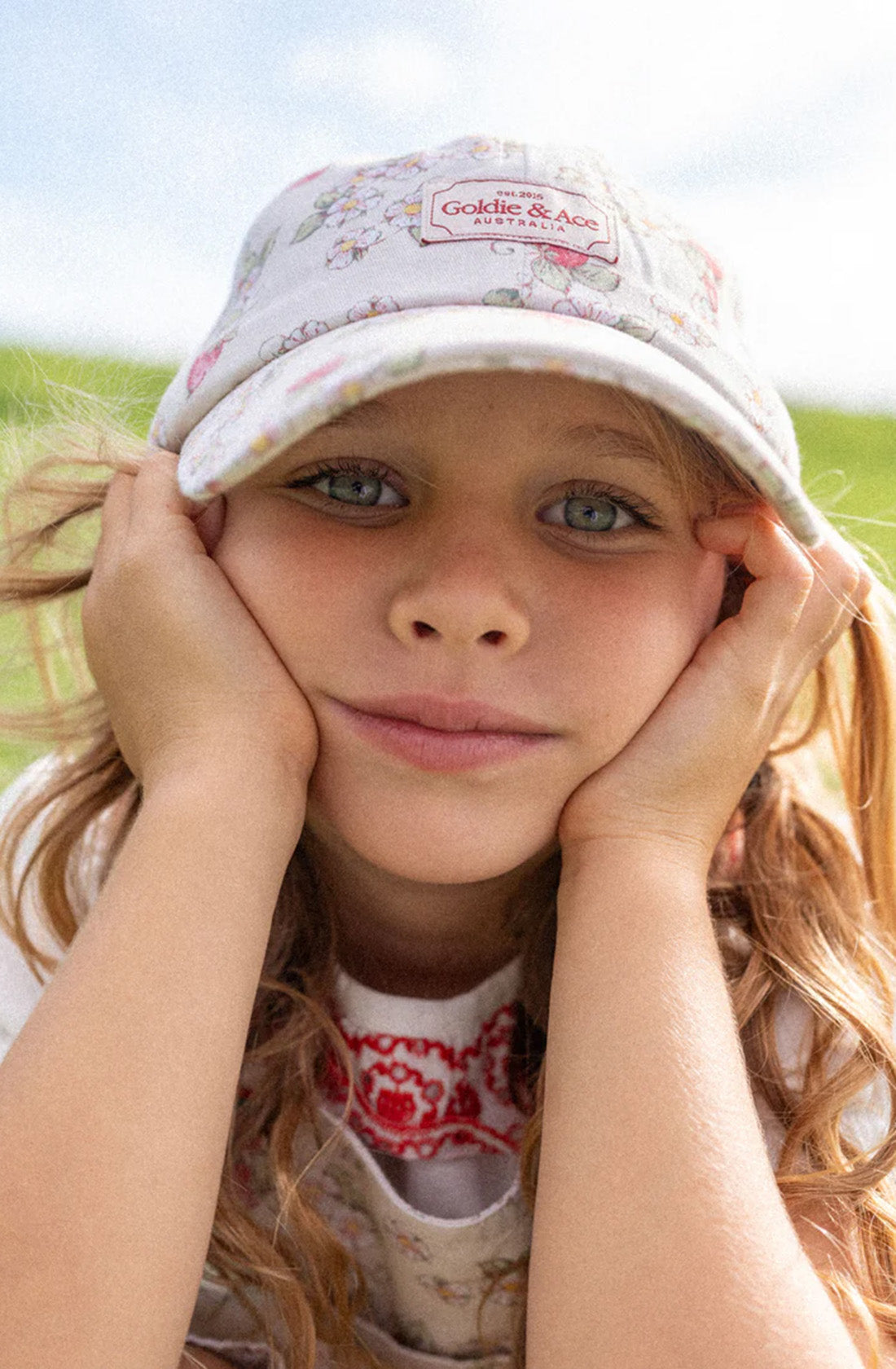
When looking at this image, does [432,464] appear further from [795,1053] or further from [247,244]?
[795,1053]

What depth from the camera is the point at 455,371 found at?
113 cm

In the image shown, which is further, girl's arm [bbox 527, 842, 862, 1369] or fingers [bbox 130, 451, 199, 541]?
fingers [bbox 130, 451, 199, 541]

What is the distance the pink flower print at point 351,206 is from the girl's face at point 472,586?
0.24 m

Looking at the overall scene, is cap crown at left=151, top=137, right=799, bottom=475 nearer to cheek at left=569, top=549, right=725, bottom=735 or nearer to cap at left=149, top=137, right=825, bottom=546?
cap at left=149, top=137, right=825, bottom=546

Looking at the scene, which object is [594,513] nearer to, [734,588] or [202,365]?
[734,588]

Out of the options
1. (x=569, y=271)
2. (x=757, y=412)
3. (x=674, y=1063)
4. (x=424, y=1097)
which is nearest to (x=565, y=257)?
(x=569, y=271)

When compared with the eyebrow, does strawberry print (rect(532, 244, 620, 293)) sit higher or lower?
higher

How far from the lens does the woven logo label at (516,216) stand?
126 centimetres

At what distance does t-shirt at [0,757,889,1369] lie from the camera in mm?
1498

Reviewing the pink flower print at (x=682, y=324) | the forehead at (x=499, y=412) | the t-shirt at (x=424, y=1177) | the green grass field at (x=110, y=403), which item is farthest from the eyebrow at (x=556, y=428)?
the t-shirt at (x=424, y=1177)

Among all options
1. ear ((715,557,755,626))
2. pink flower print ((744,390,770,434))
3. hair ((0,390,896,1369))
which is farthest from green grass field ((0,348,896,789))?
pink flower print ((744,390,770,434))

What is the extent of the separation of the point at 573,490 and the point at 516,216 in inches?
10.4

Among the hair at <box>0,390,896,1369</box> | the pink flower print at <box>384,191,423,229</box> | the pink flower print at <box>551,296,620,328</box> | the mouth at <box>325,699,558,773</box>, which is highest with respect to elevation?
the pink flower print at <box>384,191,423,229</box>

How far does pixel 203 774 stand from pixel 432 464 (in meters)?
0.37
